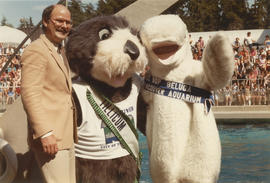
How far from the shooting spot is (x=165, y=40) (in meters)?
3.13

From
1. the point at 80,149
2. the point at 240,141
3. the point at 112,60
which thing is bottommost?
the point at 240,141

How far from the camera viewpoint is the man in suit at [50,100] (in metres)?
2.75

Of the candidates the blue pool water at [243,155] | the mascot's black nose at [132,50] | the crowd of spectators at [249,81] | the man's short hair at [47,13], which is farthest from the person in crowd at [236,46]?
the man's short hair at [47,13]

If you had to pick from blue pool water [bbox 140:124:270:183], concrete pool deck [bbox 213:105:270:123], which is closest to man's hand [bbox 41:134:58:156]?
blue pool water [bbox 140:124:270:183]

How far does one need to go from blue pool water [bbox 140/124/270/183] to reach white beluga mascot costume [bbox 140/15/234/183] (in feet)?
6.59

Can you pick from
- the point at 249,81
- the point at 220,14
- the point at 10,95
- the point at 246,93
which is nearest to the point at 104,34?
the point at 246,93

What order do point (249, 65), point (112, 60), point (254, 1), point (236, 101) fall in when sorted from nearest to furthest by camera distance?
point (112, 60)
point (236, 101)
point (249, 65)
point (254, 1)

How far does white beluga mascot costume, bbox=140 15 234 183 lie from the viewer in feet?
10.4

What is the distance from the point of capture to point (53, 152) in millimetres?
2764

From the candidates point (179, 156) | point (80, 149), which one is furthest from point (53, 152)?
point (179, 156)

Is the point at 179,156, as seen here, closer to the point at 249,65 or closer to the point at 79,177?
the point at 79,177

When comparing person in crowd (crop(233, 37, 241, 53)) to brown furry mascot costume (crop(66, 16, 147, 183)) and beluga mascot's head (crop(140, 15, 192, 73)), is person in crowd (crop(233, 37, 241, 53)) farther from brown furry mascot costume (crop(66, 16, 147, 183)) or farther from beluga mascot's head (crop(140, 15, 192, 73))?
brown furry mascot costume (crop(66, 16, 147, 183))

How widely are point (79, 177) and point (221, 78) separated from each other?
1.35m

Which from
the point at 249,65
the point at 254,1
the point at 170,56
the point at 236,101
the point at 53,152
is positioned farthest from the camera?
the point at 254,1
